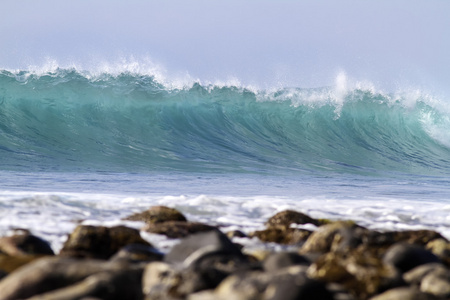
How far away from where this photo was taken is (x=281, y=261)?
9.50 ft

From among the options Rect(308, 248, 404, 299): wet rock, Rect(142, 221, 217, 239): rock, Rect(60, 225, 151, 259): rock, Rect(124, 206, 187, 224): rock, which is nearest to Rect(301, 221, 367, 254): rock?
Rect(308, 248, 404, 299): wet rock

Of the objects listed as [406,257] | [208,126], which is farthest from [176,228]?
[208,126]

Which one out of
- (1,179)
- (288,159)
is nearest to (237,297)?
(1,179)

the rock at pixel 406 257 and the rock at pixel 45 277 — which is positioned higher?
the rock at pixel 406 257

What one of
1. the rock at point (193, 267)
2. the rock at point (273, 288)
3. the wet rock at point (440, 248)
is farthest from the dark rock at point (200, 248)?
the wet rock at point (440, 248)

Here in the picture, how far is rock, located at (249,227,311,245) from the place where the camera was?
4.25 metres

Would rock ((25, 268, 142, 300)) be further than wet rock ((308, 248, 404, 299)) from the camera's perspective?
No

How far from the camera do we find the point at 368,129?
58.0ft

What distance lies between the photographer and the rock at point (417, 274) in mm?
2796

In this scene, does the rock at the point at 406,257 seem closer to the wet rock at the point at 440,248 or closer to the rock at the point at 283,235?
the wet rock at the point at 440,248

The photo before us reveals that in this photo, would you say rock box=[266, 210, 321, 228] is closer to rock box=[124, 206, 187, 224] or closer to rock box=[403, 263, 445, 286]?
rock box=[124, 206, 187, 224]

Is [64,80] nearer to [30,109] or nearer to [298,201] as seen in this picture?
[30,109]

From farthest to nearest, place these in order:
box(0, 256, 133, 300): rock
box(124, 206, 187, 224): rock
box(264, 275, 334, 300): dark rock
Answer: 1. box(124, 206, 187, 224): rock
2. box(0, 256, 133, 300): rock
3. box(264, 275, 334, 300): dark rock

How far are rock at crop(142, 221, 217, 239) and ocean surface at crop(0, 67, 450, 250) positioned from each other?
157 mm
